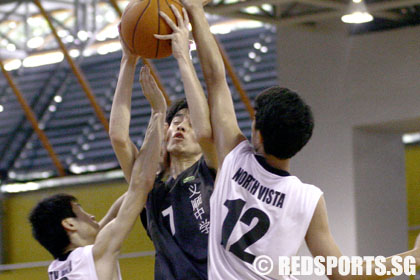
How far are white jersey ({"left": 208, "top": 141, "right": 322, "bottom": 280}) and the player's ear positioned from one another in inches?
46.5

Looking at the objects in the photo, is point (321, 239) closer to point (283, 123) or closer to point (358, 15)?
point (283, 123)

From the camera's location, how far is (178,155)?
3.68 metres

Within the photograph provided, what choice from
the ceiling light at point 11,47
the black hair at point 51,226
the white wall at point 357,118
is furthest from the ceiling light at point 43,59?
the black hair at point 51,226

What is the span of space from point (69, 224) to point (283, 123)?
4.75 feet

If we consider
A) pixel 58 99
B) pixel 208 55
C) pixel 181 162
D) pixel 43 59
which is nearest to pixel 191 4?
pixel 208 55

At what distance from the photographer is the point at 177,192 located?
350cm

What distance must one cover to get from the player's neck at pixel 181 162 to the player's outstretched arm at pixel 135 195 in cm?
13

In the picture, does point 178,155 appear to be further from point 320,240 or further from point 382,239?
point 382,239

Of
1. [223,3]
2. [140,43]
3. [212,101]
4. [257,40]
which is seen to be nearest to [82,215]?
[140,43]

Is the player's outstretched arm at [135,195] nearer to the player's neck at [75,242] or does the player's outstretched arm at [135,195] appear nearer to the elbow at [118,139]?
the elbow at [118,139]

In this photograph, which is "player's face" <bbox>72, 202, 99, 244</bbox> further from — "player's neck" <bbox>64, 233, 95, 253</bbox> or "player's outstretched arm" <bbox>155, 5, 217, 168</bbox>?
"player's outstretched arm" <bbox>155, 5, 217, 168</bbox>

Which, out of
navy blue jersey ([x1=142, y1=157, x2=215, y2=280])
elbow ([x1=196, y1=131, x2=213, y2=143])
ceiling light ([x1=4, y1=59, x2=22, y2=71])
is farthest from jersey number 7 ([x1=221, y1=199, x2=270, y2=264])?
ceiling light ([x1=4, y1=59, x2=22, y2=71])

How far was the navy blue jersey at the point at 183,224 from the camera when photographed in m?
3.34

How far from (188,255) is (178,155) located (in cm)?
50
